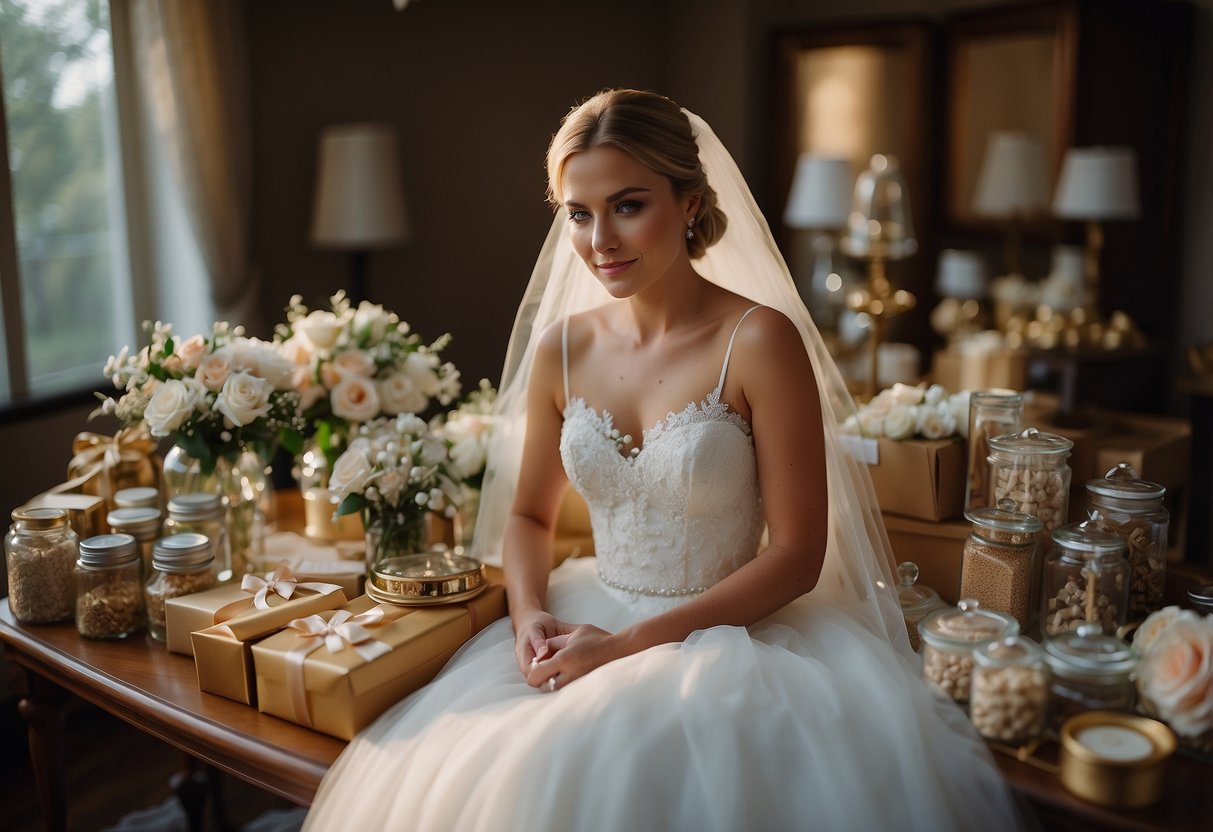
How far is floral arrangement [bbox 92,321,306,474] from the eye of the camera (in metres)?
2.24

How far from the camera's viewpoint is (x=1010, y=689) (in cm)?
158

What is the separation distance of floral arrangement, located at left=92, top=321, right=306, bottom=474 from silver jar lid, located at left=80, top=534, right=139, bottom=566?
0.24 metres

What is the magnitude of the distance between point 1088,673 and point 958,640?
182 millimetres

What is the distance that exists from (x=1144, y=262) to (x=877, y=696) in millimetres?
4611

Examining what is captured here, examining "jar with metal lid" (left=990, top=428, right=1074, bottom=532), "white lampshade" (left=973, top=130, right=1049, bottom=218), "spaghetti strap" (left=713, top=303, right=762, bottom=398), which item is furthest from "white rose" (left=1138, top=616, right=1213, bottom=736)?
"white lampshade" (left=973, top=130, right=1049, bottom=218)

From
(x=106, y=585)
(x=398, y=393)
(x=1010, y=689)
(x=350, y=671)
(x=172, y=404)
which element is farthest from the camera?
(x=398, y=393)

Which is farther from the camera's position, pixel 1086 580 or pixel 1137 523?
pixel 1137 523

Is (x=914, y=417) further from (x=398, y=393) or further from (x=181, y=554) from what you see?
(x=181, y=554)

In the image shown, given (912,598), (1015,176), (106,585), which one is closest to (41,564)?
(106,585)

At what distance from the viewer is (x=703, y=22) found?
21.4 ft

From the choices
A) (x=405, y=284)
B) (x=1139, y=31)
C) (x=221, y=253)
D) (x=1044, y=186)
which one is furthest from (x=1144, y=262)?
(x=221, y=253)

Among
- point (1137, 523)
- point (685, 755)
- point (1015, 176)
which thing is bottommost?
point (685, 755)

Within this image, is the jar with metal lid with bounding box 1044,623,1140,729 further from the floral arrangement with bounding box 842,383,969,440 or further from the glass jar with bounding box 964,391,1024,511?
the floral arrangement with bounding box 842,383,969,440

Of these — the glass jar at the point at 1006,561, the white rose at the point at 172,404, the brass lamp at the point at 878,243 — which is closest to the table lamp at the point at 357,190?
the brass lamp at the point at 878,243
